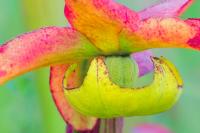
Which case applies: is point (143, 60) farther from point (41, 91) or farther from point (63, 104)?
point (41, 91)

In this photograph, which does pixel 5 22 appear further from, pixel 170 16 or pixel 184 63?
pixel 170 16

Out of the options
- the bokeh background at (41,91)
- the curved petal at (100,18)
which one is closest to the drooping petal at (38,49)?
the curved petal at (100,18)

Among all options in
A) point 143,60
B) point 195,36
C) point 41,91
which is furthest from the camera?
point 41,91

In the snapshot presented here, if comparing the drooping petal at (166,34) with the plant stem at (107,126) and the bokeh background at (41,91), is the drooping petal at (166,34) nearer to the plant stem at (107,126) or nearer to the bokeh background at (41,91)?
the plant stem at (107,126)

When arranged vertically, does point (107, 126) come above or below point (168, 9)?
below

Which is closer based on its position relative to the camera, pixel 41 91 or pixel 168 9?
pixel 168 9

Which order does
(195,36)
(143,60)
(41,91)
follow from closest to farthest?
1. (195,36)
2. (143,60)
3. (41,91)

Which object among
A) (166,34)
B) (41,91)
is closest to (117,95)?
(166,34)
